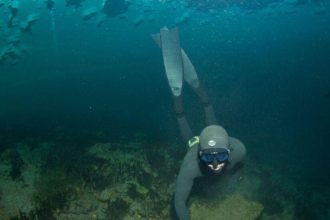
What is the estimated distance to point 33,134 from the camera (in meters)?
14.1

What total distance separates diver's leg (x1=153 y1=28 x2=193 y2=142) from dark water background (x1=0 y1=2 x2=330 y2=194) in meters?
3.74

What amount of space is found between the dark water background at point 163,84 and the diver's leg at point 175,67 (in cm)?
374

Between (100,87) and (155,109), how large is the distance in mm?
9500

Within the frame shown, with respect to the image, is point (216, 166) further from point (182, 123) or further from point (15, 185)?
point (15, 185)

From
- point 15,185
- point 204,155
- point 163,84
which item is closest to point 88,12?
point 163,84

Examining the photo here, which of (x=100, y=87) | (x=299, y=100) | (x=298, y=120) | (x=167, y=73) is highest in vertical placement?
(x=167, y=73)

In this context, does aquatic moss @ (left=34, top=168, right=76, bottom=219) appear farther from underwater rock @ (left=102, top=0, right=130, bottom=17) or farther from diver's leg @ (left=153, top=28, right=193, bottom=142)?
underwater rock @ (left=102, top=0, right=130, bottom=17)

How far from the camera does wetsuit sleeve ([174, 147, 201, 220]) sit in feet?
22.9

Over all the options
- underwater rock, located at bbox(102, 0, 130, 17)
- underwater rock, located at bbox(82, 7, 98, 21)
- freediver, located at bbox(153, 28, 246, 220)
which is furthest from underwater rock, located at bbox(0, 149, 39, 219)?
underwater rock, located at bbox(82, 7, 98, 21)

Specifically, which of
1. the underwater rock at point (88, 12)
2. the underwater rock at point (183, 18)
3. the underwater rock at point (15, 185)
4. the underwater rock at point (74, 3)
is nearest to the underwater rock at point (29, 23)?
the underwater rock at point (74, 3)

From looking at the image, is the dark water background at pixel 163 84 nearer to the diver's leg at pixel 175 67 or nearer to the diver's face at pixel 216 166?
the diver's leg at pixel 175 67

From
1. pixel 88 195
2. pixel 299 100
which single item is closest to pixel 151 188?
pixel 88 195

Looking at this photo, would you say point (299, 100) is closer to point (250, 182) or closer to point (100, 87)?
point (100, 87)

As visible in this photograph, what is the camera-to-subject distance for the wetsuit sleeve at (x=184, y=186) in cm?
698
